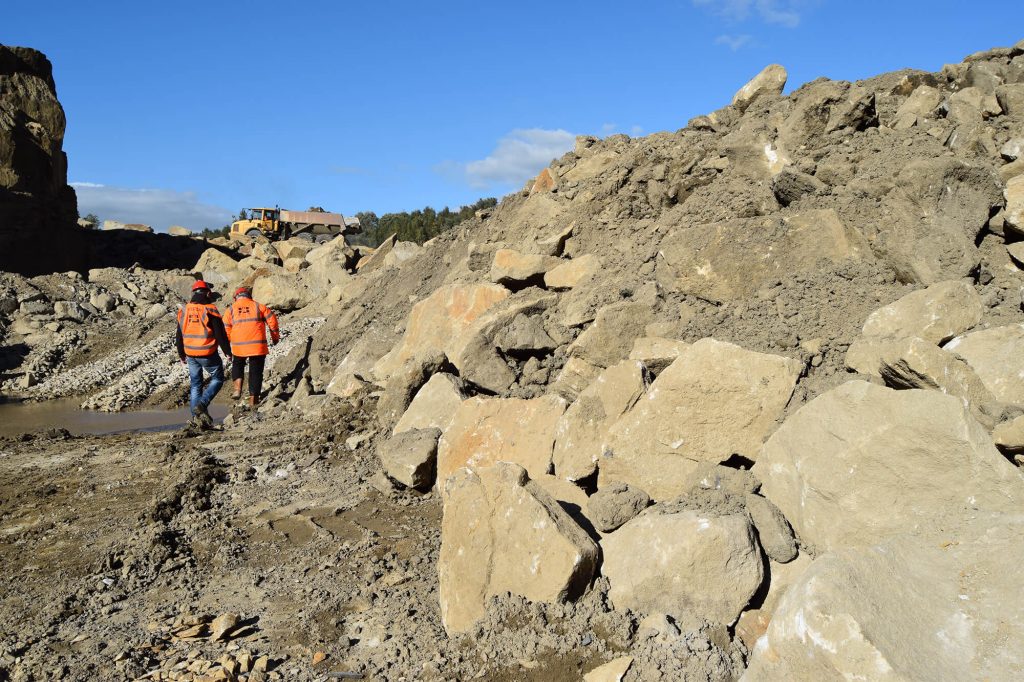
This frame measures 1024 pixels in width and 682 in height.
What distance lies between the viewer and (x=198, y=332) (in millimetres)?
8430

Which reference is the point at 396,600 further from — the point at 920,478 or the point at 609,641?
the point at 920,478

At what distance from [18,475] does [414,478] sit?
152 inches

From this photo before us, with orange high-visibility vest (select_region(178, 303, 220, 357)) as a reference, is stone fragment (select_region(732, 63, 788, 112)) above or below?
above

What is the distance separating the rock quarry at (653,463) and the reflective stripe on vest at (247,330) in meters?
0.78

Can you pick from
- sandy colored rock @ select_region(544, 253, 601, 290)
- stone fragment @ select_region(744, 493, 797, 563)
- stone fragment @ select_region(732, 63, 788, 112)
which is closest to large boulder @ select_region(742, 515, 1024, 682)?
stone fragment @ select_region(744, 493, 797, 563)

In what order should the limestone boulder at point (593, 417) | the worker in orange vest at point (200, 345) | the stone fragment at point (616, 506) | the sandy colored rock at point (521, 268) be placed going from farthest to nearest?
the worker in orange vest at point (200, 345) < the sandy colored rock at point (521, 268) < the limestone boulder at point (593, 417) < the stone fragment at point (616, 506)

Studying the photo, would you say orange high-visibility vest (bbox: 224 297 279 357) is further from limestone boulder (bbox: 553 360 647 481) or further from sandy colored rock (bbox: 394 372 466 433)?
limestone boulder (bbox: 553 360 647 481)

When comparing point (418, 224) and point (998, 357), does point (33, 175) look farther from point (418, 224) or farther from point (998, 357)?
point (998, 357)

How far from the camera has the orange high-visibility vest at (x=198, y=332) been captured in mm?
8406

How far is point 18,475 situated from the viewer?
6.45m

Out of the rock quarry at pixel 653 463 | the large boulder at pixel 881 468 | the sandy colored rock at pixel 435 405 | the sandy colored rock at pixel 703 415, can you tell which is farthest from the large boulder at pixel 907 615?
the sandy colored rock at pixel 435 405

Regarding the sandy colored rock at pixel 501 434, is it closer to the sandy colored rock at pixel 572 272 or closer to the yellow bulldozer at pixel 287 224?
the sandy colored rock at pixel 572 272

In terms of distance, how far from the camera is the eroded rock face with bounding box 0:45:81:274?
1952 cm

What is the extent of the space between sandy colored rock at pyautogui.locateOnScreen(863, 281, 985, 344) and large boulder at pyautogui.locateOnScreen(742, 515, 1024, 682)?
171 cm
